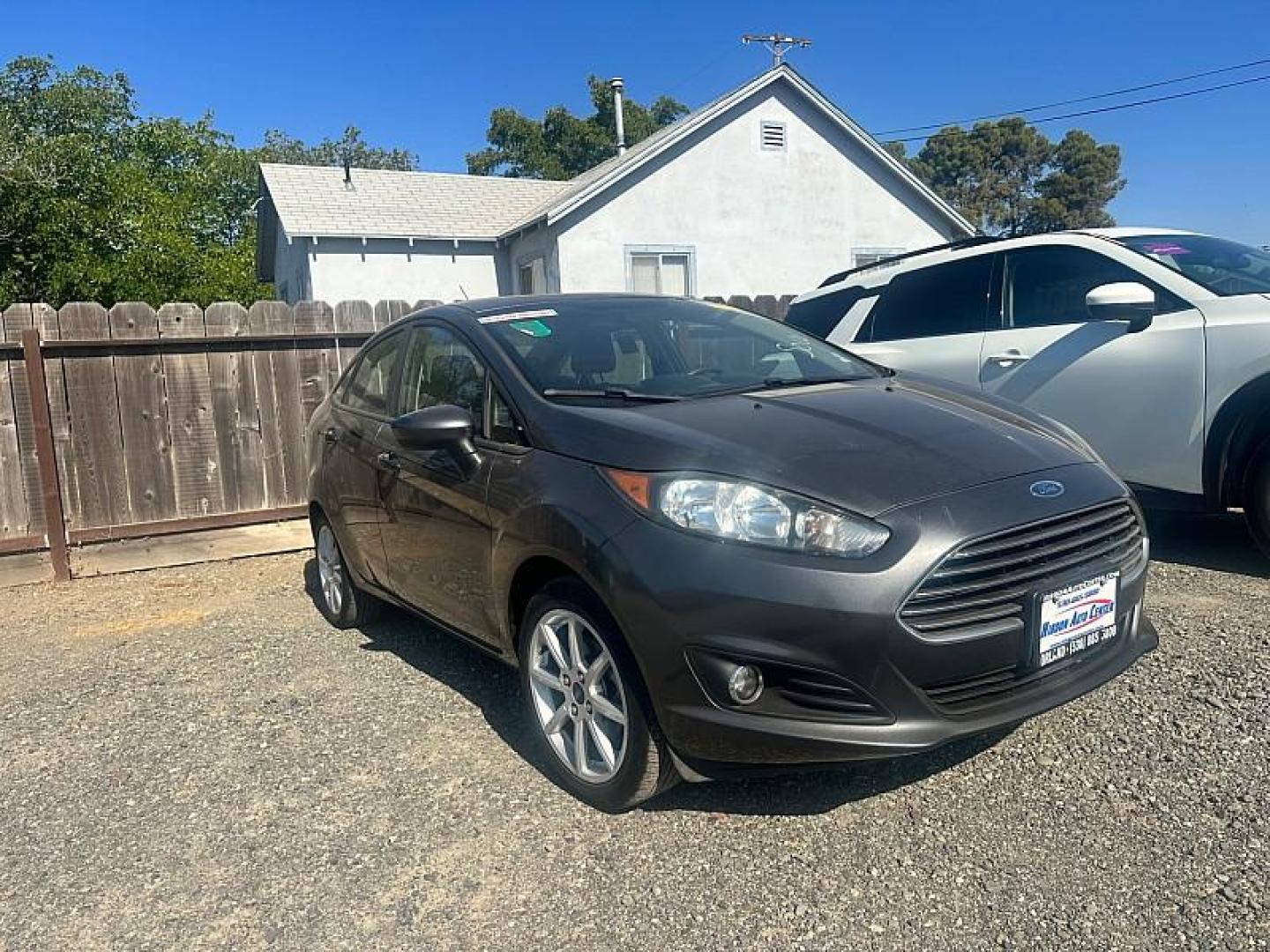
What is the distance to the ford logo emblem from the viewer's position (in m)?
2.82

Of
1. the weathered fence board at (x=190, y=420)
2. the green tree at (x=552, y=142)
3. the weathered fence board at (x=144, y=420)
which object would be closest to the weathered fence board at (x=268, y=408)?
the weathered fence board at (x=190, y=420)

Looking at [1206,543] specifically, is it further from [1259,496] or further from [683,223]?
[683,223]

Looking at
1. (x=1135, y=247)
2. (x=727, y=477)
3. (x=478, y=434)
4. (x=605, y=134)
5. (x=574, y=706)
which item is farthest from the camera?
(x=605, y=134)

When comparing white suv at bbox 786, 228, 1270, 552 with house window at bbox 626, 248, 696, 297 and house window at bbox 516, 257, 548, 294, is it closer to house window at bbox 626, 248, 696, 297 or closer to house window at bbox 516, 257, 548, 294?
house window at bbox 626, 248, 696, 297

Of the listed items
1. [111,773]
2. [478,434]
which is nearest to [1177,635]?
[478,434]

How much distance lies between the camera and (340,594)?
17.3 feet

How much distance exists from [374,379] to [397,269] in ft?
47.6

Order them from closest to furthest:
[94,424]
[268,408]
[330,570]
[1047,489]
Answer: [1047,489] < [330,570] < [94,424] < [268,408]

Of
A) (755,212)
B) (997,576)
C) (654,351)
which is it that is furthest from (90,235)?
(997,576)

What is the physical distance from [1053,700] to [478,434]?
2087 mm

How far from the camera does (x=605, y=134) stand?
175ft

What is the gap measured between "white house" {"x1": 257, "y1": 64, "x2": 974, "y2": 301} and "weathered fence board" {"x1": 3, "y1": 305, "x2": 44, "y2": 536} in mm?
10867

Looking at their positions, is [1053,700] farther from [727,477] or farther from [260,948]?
[260,948]

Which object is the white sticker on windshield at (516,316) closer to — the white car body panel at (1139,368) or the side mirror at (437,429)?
the side mirror at (437,429)
